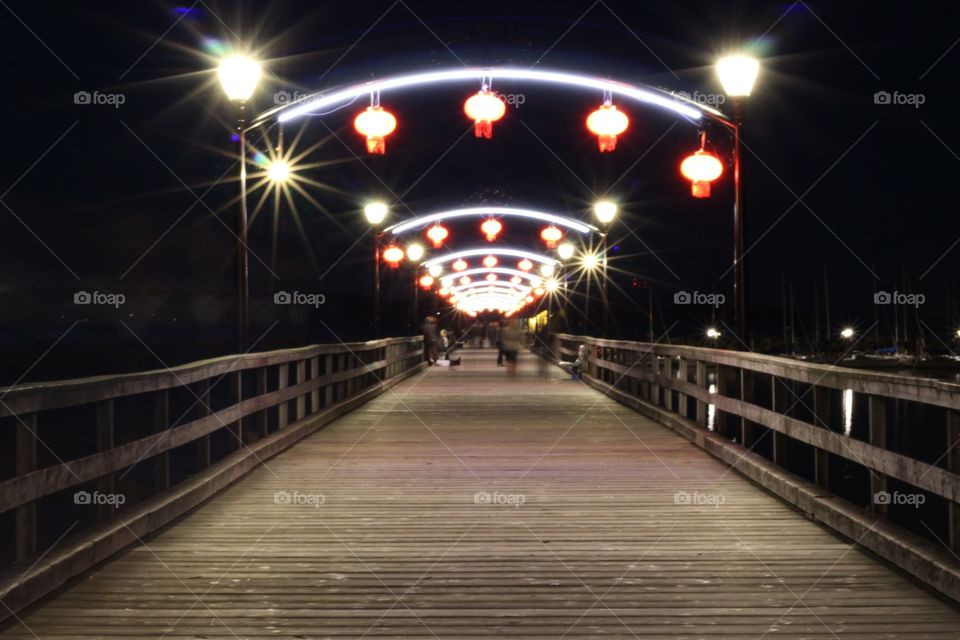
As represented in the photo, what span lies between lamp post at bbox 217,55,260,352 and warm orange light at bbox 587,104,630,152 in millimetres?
3979

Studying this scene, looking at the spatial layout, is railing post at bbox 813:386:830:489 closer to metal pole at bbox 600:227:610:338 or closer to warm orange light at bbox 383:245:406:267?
metal pole at bbox 600:227:610:338

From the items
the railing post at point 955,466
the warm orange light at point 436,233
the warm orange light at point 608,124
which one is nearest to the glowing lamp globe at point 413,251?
the warm orange light at point 436,233

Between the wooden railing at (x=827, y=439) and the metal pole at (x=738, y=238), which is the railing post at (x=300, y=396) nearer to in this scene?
the wooden railing at (x=827, y=439)

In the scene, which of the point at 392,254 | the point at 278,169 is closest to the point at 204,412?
the point at 278,169

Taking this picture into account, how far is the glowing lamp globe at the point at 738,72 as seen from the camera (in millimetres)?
11570

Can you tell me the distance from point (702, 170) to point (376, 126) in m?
3.89

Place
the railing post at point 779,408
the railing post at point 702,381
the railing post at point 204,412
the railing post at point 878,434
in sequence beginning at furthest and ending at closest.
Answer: the railing post at point 702,381 → the railing post at point 779,408 → the railing post at point 204,412 → the railing post at point 878,434

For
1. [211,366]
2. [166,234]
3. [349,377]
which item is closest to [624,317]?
[166,234]

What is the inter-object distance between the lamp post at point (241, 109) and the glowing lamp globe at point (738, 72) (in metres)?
5.02

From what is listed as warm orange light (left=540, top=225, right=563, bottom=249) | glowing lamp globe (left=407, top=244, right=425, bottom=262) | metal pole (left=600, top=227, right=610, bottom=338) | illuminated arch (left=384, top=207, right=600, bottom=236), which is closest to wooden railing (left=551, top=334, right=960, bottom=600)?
metal pole (left=600, top=227, right=610, bottom=338)

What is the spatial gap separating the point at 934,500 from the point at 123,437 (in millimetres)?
21409

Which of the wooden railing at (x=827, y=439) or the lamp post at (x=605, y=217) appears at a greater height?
the lamp post at (x=605, y=217)

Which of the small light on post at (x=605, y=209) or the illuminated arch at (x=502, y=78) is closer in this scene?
the illuminated arch at (x=502, y=78)

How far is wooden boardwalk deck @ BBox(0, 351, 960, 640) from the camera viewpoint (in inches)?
191
